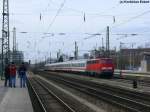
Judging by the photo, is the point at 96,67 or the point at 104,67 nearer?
the point at 104,67

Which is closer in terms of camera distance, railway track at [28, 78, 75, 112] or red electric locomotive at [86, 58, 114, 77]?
railway track at [28, 78, 75, 112]

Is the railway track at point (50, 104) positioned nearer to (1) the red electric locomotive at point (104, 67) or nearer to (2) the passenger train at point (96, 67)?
(1) the red electric locomotive at point (104, 67)

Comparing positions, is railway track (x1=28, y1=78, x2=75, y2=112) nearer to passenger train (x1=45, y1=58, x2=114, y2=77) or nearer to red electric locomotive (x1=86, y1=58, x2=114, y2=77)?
red electric locomotive (x1=86, y1=58, x2=114, y2=77)

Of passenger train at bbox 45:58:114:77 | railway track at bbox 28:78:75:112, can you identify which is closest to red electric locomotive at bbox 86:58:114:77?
passenger train at bbox 45:58:114:77

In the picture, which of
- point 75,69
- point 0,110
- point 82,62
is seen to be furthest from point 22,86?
point 75,69

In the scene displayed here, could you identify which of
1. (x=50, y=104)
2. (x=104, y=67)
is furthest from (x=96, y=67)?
(x=50, y=104)

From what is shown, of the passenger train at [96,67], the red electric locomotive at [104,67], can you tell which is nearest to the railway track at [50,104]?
the red electric locomotive at [104,67]

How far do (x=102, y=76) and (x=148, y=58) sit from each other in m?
16.1

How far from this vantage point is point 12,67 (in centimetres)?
3706

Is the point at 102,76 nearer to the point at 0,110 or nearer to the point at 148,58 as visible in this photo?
the point at 148,58

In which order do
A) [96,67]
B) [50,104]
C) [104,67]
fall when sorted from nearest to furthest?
[50,104] → [104,67] → [96,67]

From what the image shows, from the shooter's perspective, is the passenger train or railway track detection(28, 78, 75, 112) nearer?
railway track detection(28, 78, 75, 112)

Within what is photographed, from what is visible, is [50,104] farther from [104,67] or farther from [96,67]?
[96,67]

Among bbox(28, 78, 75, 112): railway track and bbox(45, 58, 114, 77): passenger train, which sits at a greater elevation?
bbox(45, 58, 114, 77): passenger train
